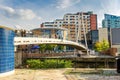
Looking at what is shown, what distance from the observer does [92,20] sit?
18800 centimetres

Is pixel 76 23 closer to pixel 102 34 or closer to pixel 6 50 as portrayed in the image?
pixel 102 34

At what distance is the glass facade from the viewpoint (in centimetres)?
3469

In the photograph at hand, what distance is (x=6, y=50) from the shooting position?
3559 cm

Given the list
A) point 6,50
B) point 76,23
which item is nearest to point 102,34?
point 76,23

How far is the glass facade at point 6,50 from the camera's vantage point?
34688mm

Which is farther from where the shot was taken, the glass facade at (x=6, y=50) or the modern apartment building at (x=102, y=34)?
the modern apartment building at (x=102, y=34)

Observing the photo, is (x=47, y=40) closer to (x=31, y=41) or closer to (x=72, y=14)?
(x=31, y=41)

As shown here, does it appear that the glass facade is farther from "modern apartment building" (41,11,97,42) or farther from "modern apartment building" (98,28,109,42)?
"modern apartment building" (41,11,97,42)

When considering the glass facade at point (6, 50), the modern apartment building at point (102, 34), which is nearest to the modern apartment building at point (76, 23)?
the modern apartment building at point (102, 34)

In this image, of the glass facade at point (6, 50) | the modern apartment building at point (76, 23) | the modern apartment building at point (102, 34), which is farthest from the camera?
the modern apartment building at point (76, 23)

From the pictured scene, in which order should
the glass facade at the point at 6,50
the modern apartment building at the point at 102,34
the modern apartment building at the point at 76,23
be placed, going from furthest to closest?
the modern apartment building at the point at 76,23, the modern apartment building at the point at 102,34, the glass facade at the point at 6,50

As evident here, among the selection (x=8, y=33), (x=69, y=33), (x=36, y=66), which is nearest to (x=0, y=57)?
(x=8, y=33)

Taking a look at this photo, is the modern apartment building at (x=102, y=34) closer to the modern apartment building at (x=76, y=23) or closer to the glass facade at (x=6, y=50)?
the modern apartment building at (x=76, y=23)

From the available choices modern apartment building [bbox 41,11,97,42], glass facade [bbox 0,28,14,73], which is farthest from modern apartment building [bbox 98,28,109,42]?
glass facade [bbox 0,28,14,73]
